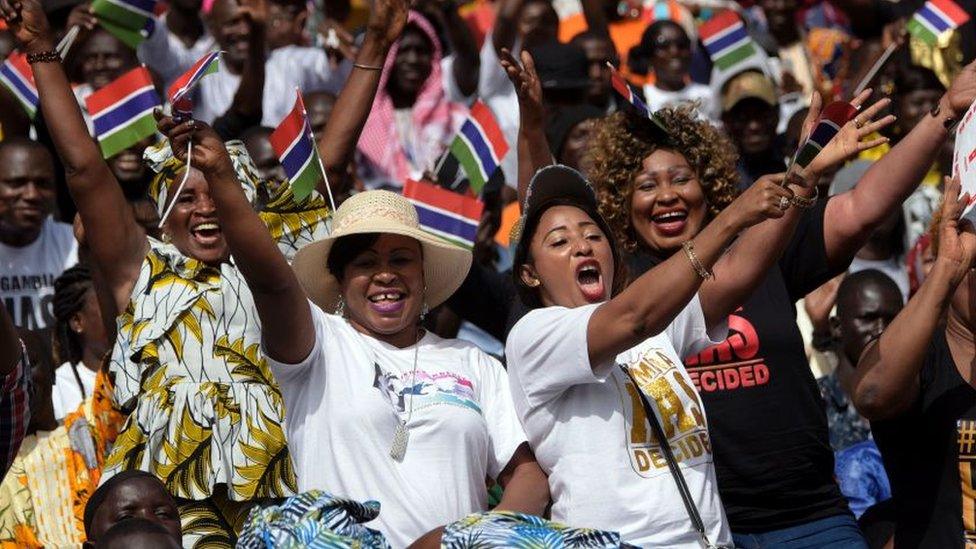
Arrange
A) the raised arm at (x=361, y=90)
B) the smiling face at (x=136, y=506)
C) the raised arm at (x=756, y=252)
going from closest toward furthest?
→ the raised arm at (x=756, y=252) → the smiling face at (x=136, y=506) → the raised arm at (x=361, y=90)

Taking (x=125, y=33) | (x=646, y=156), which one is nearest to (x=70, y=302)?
(x=125, y=33)

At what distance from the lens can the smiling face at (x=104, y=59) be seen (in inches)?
365

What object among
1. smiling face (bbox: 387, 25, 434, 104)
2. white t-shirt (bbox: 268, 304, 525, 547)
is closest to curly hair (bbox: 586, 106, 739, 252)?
white t-shirt (bbox: 268, 304, 525, 547)

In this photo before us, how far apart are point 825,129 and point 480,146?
2960 mm

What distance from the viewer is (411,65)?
10328 millimetres

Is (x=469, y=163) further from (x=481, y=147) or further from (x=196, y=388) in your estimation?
(x=196, y=388)

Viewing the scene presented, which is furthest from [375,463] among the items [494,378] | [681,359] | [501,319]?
[501,319]

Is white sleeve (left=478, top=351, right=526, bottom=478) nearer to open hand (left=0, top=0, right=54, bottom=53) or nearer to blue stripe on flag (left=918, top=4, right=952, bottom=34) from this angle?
open hand (left=0, top=0, right=54, bottom=53)

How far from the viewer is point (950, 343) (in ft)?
16.7

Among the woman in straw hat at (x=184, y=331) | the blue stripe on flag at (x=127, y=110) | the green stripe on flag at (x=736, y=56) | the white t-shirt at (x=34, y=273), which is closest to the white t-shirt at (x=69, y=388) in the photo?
the white t-shirt at (x=34, y=273)

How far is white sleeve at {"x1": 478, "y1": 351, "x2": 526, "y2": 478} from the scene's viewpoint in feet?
16.0

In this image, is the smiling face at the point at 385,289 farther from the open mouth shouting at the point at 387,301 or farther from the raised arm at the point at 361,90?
the raised arm at the point at 361,90

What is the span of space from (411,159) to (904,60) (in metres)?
2.86

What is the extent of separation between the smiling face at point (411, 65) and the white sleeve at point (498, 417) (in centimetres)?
545
